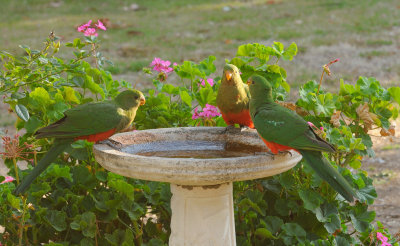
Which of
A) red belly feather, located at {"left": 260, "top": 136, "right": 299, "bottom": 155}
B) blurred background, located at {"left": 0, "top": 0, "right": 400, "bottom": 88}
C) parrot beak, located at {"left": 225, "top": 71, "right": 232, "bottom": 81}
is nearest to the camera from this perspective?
red belly feather, located at {"left": 260, "top": 136, "right": 299, "bottom": 155}

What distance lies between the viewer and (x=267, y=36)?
9.29 meters

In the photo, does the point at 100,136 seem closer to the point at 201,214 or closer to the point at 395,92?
the point at 201,214

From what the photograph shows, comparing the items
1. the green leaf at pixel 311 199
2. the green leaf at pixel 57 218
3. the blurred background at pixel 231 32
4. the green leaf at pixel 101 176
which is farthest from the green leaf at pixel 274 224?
the blurred background at pixel 231 32

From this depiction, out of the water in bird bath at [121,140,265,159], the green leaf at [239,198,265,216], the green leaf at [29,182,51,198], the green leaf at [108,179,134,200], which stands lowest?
the green leaf at [239,198,265,216]

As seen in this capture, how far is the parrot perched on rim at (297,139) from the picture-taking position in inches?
95.6

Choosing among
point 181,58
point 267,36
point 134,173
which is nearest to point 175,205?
point 134,173

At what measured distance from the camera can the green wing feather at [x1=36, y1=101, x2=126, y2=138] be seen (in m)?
2.75

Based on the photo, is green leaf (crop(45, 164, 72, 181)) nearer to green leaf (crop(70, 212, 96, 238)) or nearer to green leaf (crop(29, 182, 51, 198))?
green leaf (crop(29, 182, 51, 198))

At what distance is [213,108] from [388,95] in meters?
0.95

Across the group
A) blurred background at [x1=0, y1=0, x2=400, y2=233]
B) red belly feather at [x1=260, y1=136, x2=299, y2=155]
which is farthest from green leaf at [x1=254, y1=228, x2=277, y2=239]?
blurred background at [x1=0, y1=0, x2=400, y2=233]

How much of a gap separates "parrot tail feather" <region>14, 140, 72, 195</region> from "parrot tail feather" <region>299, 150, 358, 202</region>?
1.09 m

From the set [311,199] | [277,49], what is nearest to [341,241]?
[311,199]

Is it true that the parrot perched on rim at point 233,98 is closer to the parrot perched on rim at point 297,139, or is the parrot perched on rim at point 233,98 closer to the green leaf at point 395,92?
the parrot perched on rim at point 297,139

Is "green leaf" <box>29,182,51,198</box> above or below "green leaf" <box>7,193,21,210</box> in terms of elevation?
below
